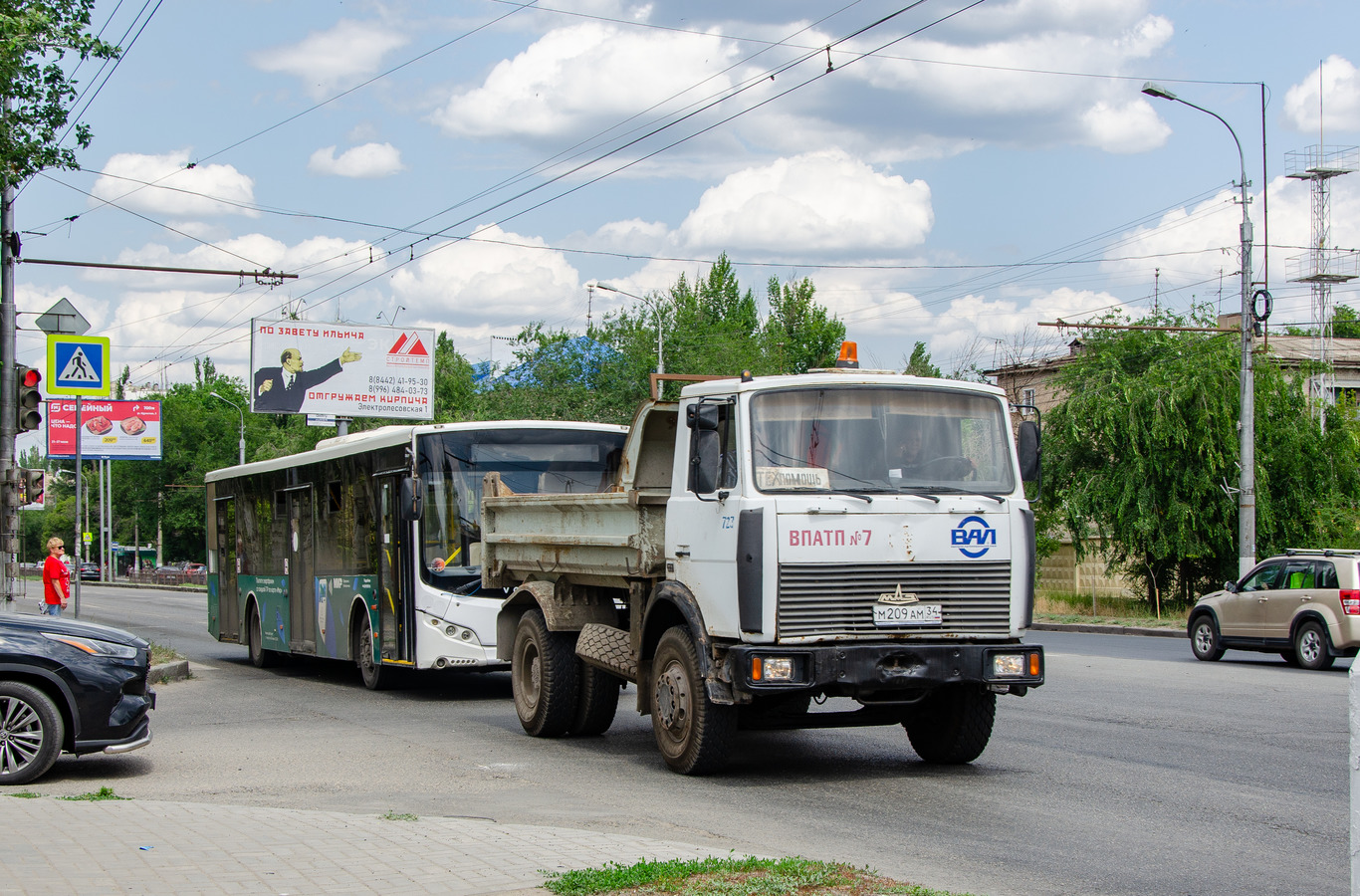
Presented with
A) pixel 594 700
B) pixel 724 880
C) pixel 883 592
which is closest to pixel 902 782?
pixel 883 592

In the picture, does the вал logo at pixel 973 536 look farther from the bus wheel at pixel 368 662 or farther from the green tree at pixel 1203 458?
the green tree at pixel 1203 458

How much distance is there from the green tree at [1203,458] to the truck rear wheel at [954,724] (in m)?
23.9

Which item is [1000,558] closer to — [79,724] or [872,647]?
[872,647]

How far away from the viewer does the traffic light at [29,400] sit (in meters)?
18.0

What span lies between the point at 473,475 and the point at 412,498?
0.76 m

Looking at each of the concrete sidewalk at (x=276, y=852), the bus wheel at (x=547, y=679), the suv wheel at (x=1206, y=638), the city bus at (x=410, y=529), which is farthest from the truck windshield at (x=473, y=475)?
the suv wheel at (x=1206, y=638)

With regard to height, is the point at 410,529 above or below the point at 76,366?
below

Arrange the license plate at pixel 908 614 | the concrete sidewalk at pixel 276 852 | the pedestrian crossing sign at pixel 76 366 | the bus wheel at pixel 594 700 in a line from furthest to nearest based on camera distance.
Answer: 1. the pedestrian crossing sign at pixel 76 366
2. the bus wheel at pixel 594 700
3. the license plate at pixel 908 614
4. the concrete sidewalk at pixel 276 852

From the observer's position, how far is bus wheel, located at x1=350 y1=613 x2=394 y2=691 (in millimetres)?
15953

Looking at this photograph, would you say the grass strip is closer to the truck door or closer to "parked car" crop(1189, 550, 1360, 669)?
the truck door

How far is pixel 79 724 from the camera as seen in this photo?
9.32 meters

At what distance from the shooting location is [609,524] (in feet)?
34.1

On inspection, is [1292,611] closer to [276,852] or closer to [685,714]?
[685,714]

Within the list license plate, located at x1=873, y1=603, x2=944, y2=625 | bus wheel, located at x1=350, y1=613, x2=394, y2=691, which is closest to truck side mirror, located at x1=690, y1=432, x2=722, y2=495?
license plate, located at x1=873, y1=603, x2=944, y2=625
